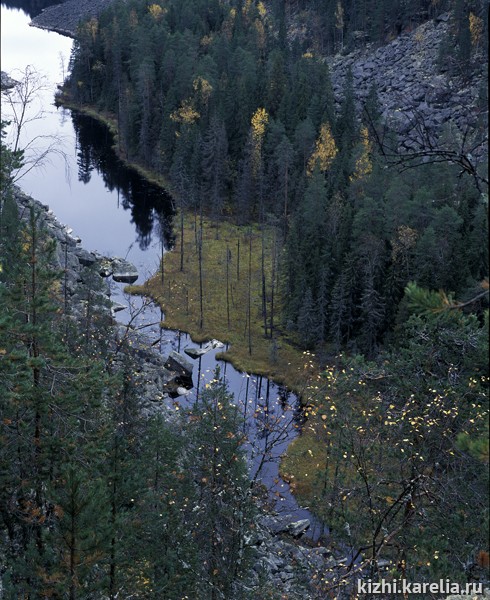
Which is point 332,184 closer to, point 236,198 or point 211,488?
point 236,198

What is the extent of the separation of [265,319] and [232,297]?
291 inches

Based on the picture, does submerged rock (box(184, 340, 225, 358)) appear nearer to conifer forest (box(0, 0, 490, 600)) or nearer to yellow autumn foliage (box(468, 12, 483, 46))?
conifer forest (box(0, 0, 490, 600))

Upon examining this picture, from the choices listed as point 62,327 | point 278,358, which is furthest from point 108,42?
point 62,327

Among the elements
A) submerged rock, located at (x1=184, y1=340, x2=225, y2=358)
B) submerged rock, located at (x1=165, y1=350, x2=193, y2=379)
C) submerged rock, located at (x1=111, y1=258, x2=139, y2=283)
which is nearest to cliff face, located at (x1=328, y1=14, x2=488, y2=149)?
submerged rock, located at (x1=111, y1=258, x2=139, y2=283)

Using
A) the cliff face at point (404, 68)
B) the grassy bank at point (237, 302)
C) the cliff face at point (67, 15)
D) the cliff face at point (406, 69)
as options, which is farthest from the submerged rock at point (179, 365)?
the cliff face at point (67, 15)

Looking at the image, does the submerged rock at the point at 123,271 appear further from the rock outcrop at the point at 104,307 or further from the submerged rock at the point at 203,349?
the submerged rock at the point at 203,349

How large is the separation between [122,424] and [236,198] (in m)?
63.7

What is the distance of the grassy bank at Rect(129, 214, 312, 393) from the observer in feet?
175

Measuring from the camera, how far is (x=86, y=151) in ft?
→ 332

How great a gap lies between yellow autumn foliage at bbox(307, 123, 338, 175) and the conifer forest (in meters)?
0.50

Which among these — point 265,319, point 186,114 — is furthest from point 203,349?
point 186,114

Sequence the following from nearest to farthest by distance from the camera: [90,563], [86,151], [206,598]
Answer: [90,563], [206,598], [86,151]

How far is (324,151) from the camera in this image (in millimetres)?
79062

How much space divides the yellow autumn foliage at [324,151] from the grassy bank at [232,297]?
9.51 meters
